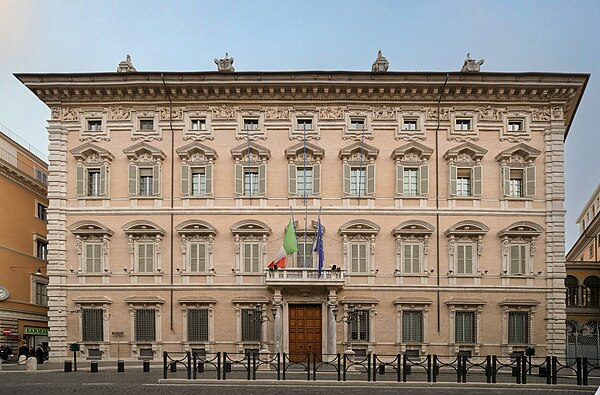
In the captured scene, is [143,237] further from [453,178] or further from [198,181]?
[453,178]

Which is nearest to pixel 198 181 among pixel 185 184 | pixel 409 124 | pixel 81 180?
pixel 185 184

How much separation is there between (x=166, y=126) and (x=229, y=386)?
16195mm

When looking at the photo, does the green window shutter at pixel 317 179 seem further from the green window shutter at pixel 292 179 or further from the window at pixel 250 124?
the window at pixel 250 124

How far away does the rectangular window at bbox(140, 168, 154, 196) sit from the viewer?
31266 millimetres

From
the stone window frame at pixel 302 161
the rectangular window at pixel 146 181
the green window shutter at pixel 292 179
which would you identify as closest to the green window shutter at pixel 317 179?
the stone window frame at pixel 302 161

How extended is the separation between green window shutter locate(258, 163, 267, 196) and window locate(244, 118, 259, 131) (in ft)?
6.68

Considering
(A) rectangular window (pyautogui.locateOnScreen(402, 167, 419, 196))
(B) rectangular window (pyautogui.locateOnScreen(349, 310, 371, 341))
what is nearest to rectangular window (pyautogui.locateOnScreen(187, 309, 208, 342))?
(B) rectangular window (pyautogui.locateOnScreen(349, 310, 371, 341))

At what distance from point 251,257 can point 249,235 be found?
111cm

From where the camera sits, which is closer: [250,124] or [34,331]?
[250,124]

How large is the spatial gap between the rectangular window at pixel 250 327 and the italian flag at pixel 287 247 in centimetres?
306

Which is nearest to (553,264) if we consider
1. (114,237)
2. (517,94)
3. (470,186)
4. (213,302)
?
(470,186)

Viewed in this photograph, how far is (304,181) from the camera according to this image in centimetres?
3091

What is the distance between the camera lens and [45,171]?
131ft

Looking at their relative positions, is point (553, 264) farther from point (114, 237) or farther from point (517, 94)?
→ point (114, 237)
